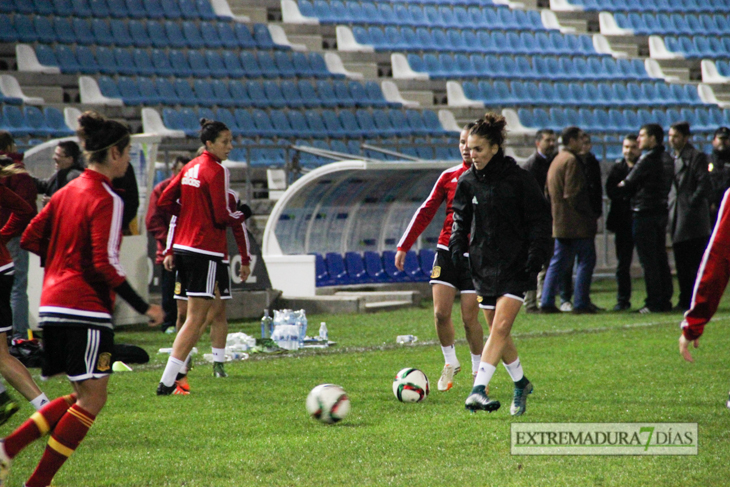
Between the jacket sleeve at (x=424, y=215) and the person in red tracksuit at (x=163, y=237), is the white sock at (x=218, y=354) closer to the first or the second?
the jacket sleeve at (x=424, y=215)

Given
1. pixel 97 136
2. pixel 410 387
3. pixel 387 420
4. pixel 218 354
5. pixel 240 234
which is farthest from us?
pixel 218 354

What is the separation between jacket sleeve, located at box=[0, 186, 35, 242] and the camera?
18.4 feet

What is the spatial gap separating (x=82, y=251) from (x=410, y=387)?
288cm

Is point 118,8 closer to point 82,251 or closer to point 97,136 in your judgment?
point 97,136

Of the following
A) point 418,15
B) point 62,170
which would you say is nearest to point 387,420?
point 62,170

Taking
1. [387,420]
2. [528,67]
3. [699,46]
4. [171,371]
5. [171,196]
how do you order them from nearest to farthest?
[387,420] < [171,371] < [171,196] < [528,67] < [699,46]

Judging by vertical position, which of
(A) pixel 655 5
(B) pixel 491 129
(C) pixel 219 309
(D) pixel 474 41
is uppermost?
(A) pixel 655 5

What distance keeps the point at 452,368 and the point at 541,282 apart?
6.70m

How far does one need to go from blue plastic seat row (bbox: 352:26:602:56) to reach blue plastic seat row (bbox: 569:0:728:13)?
1.80 meters

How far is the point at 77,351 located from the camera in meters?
4.24

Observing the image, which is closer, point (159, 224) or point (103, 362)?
point (103, 362)

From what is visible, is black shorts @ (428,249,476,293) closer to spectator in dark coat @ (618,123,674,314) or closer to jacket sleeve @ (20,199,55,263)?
jacket sleeve @ (20,199,55,263)

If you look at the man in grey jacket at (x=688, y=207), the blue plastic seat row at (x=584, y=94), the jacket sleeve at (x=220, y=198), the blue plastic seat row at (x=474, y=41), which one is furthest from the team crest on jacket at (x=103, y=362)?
the blue plastic seat row at (x=474, y=41)

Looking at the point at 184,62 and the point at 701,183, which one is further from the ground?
the point at 184,62
